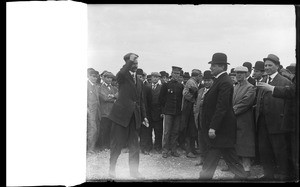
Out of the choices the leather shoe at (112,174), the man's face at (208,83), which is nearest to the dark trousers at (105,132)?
the leather shoe at (112,174)

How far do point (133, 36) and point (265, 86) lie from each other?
6.30 ft

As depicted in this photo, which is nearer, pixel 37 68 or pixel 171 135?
pixel 37 68

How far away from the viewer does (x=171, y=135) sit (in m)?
6.89

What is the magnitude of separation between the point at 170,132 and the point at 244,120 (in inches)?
40.7

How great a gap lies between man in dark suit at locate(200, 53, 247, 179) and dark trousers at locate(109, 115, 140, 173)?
94 centimetres

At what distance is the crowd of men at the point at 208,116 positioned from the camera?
6.65 metres

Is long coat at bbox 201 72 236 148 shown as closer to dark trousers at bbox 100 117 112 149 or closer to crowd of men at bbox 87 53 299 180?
crowd of men at bbox 87 53 299 180

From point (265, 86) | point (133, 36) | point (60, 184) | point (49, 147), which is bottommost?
point (60, 184)

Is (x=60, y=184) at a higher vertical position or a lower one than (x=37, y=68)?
lower

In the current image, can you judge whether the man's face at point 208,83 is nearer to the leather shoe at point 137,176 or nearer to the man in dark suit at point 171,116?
the man in dark suit at point 171,116

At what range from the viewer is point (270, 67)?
22.0 feet

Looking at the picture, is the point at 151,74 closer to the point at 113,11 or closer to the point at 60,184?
the point at 113,11

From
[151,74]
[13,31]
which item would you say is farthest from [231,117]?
[13,31]

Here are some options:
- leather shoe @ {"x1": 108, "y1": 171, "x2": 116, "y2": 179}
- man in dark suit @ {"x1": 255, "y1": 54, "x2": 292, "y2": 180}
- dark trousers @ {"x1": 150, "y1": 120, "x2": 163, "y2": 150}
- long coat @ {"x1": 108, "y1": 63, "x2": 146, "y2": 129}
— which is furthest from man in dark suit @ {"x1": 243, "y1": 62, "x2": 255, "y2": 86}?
leather shoe @ {"x1": 108, "y1": 171, "x2": 116, "y2": 179}
